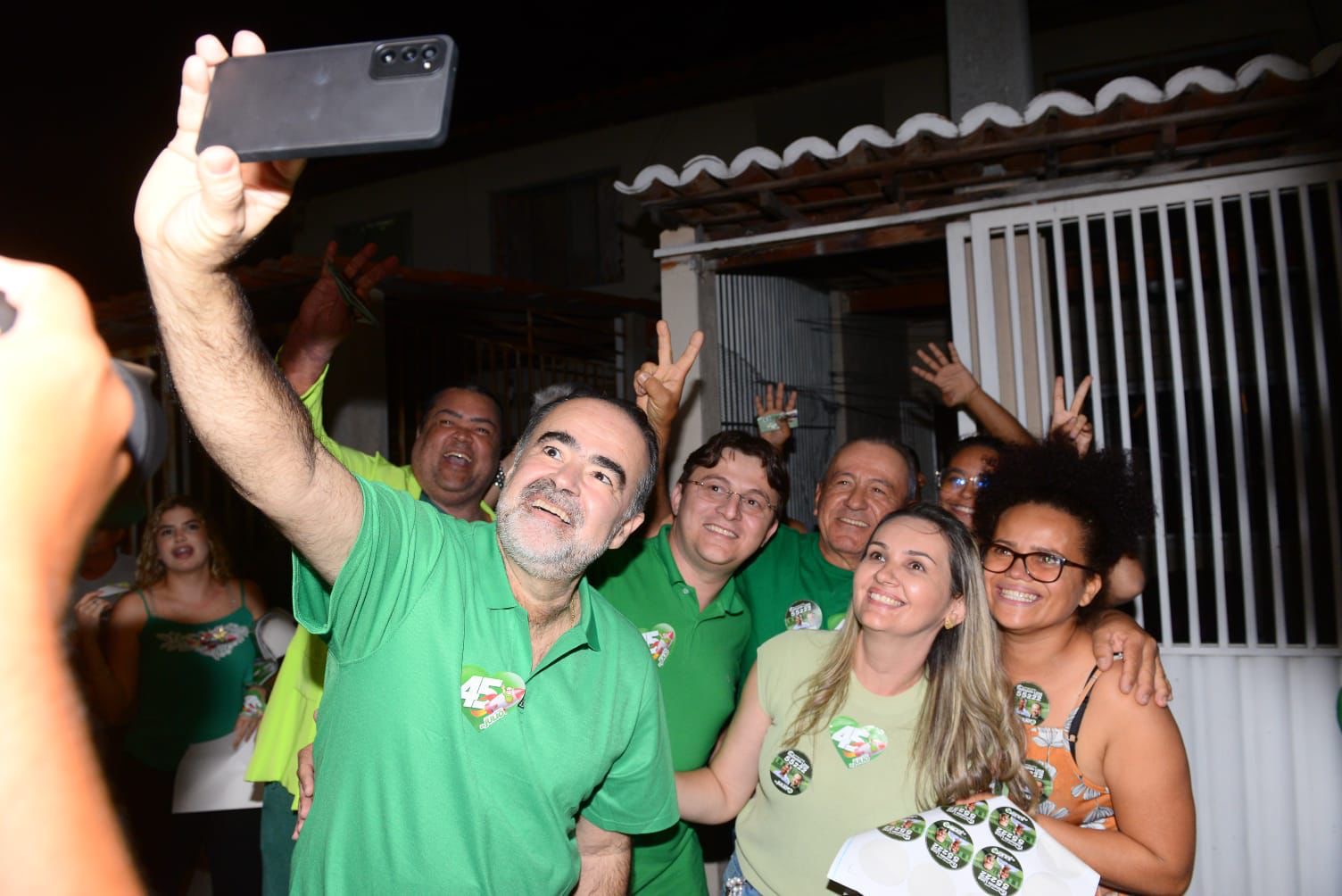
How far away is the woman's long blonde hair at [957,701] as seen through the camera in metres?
2.43

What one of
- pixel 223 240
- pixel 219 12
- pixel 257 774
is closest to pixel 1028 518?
pixel 223 240

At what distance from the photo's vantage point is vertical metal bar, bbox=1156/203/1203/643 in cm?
393

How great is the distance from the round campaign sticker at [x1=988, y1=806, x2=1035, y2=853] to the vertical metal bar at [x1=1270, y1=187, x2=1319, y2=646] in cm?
233

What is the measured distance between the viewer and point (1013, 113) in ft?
12.5

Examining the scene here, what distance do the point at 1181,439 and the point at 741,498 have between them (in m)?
2.26

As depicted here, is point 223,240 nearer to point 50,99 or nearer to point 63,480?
point 63,480

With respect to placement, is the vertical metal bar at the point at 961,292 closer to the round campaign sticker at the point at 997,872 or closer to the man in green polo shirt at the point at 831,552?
the man in green polo shirt at the point at 831,552

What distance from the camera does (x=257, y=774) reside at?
2.93 meters

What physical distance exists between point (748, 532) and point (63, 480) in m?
2.71

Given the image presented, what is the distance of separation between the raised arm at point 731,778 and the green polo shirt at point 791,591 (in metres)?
0.57

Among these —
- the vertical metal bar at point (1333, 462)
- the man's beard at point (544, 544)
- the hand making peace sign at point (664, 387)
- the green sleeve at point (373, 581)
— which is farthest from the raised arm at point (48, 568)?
the vertical metal bar at point (1333, 462)

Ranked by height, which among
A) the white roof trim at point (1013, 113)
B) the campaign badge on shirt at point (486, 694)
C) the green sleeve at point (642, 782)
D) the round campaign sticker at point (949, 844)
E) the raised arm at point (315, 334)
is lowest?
the round campaign sticker at point (949, 844)

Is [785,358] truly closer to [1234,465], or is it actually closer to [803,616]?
[1234,465]

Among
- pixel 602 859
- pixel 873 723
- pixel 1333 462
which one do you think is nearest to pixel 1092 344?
pixel 1333 462
